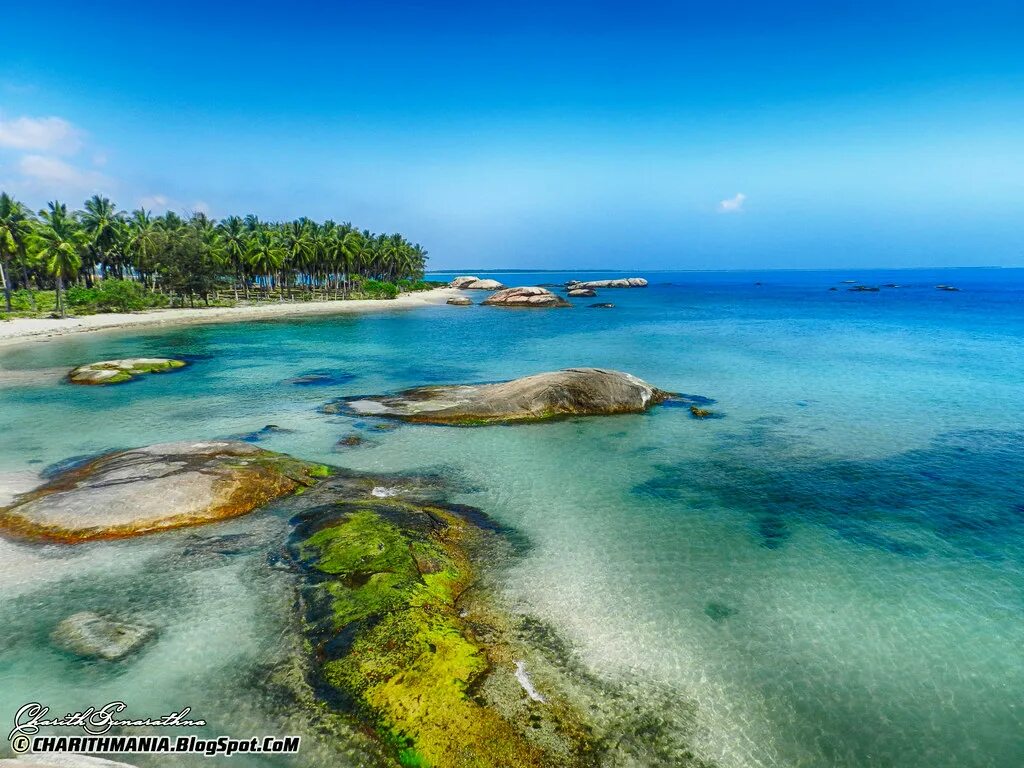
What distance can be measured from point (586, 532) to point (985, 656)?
925 centimetres

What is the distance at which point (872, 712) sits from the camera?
379 inches

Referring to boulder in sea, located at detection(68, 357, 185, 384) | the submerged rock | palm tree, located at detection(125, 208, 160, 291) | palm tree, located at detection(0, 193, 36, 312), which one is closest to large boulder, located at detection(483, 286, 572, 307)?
palm tree, located at detection(125, 208, 160, 291)

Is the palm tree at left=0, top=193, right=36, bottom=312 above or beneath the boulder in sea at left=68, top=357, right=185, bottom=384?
above

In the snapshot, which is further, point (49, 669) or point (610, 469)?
point (610, 469)

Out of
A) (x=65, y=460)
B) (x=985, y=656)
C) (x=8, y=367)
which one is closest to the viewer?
(x=985, y=656)

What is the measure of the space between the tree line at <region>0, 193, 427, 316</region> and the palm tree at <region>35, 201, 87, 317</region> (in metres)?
0.10

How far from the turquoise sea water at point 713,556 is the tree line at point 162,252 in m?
39.0

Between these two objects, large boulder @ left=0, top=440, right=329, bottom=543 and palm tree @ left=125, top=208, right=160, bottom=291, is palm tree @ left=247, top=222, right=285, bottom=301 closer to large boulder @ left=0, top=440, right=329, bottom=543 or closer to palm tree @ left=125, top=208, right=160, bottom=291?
palm tree @ left=125, top=208, right=160, bottom=291

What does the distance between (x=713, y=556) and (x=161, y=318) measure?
3116 inches

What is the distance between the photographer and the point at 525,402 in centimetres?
2834

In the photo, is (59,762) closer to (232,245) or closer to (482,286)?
(232,245)

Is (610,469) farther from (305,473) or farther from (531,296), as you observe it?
(531,296)

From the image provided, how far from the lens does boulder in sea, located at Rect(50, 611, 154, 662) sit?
35.0ft

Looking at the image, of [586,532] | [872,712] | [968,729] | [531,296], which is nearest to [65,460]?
[586,532]
